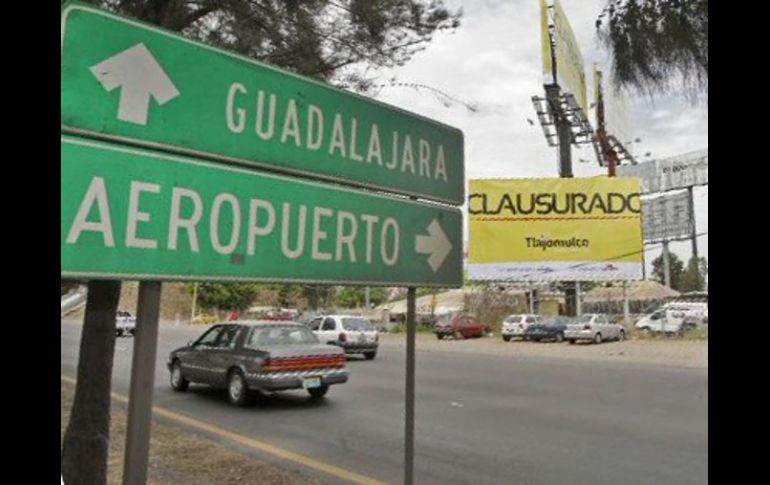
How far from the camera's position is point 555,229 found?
→ 1169 inches

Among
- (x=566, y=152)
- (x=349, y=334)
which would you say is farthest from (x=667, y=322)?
(x=349, y=334)

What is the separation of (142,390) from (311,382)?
8.97m

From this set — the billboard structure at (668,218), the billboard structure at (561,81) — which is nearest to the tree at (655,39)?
the billboard structure at (561,81)

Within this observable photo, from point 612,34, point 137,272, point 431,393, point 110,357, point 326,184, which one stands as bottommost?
point 431,393

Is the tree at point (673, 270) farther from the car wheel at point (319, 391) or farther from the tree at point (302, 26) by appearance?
the tree at point (302, 26)

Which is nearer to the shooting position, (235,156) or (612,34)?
(235,156)

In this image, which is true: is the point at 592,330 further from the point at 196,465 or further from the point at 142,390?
the point at 142,390

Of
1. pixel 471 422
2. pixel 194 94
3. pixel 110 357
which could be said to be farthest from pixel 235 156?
pixel 471 422

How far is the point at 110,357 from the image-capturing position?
4.60 meters

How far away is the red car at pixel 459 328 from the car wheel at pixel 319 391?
21627 mm

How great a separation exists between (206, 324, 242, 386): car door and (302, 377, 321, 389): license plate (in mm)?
1247

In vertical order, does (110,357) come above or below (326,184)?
below
